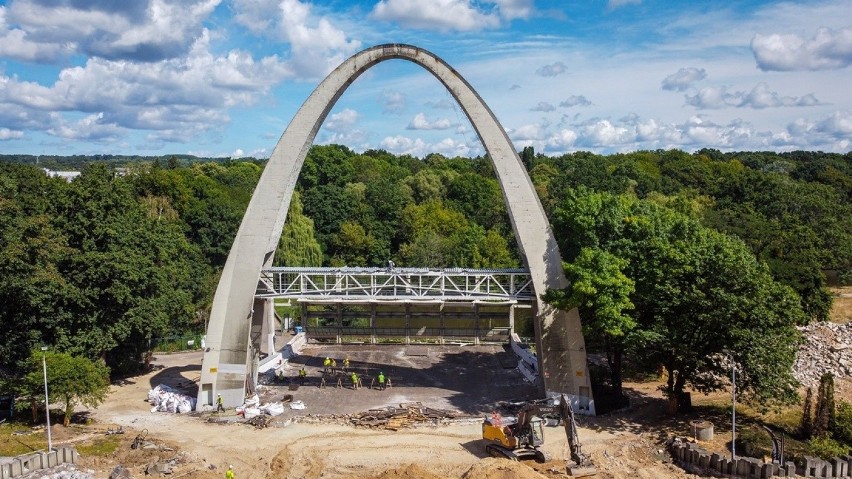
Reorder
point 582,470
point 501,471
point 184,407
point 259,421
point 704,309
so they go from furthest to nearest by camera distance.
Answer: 1. point 184,407
2. point 259,421
3. point 704,309
4. point 582,470
5. point 501,471

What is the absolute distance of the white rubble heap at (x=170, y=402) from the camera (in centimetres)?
3186

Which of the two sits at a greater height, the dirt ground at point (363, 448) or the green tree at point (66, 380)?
the green tree at point (66, 380)

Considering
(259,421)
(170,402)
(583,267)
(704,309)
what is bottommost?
(259,421)

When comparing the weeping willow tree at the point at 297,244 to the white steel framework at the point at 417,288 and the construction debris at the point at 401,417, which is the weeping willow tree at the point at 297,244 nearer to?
the white steel framework at the point at 417,288

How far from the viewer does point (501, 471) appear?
22797 mm

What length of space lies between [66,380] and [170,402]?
518cm

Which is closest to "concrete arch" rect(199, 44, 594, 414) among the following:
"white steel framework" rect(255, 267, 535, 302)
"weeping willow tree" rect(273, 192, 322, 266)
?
"white steel framework" rect(255, 267, 535, 302)

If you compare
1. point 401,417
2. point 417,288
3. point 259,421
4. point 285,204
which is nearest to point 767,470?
point 401,417

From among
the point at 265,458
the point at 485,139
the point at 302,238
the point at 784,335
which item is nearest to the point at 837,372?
the point at 784,335

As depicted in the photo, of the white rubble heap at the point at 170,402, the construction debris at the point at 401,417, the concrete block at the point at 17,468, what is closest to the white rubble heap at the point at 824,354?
the construction debris at the point at 401,417

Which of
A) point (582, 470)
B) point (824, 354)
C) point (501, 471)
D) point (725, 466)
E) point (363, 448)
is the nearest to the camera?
point (501, 471)

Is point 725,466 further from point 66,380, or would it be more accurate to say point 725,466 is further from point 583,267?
point 66,380

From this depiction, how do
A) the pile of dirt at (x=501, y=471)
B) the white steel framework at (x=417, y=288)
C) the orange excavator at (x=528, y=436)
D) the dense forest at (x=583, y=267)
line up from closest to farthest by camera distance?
the pile of dirt at (x=501, y=471), the orange excavator at (x=528, y=436), the dense forest at (x=583, y=267), the white steel framework at (x=417, y=288)

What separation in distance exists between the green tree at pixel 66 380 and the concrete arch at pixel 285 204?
482 centimetres
